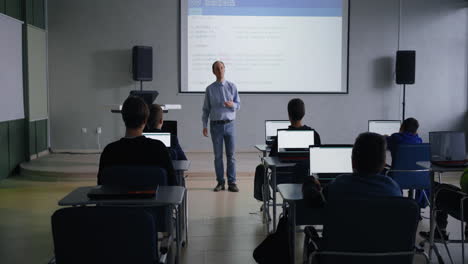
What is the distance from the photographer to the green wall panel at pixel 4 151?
8.03m

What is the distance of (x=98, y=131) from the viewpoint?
1026 centimetres

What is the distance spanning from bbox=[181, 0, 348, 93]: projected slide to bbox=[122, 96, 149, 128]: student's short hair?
657cm

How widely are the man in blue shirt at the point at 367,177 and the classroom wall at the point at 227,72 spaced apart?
298 inches

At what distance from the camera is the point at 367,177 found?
2.88m

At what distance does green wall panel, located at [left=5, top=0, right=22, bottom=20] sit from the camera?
8.19 metres

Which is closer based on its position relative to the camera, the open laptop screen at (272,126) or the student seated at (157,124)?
the student seated at (157,124)

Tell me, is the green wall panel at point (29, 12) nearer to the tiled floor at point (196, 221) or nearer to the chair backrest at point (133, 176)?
the tiled floor at point (196, 221)

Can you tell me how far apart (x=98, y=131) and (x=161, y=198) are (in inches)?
295

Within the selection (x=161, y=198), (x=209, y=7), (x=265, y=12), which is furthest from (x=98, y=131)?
(x=161, y=198)

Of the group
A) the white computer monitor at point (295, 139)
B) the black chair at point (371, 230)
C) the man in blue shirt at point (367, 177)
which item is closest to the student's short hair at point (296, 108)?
the white computer monitor at point (295, 139)

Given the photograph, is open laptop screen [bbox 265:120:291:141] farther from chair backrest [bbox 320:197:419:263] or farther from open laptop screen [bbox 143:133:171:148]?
chair backrest [bbox 320:197:419:263]

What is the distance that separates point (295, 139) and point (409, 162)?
1100mm

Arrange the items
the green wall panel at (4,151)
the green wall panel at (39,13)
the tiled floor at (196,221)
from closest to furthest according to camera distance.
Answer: the tiled floor at (196,221) < the green wall panel at (4,151) < the green wall panel at (39,13)

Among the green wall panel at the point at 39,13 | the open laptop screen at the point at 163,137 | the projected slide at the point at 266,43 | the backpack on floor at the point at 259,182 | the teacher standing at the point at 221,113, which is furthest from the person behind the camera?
the projected slide at the point at 266,43
